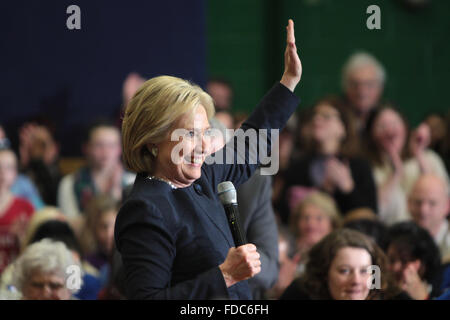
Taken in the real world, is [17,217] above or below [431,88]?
below

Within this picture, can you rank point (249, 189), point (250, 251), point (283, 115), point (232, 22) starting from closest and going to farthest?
point (250, 251) → point (283, 115) → point (249, 189) → point (232, 22)

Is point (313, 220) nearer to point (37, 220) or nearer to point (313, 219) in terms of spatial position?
point (313, 219)

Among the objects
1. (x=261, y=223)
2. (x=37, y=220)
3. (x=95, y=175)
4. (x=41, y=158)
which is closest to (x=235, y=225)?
(x=261, y=223)

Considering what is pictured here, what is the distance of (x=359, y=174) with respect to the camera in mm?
4590

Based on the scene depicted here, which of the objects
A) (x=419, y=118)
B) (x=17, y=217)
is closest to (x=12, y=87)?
(x=17, y=217)

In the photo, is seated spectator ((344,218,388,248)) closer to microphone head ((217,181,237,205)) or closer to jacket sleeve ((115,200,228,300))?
microphone head ((217,181,237,205))

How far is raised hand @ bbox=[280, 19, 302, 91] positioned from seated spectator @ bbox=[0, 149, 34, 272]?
237 cm

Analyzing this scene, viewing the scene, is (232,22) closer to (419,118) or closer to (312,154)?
(419,118)

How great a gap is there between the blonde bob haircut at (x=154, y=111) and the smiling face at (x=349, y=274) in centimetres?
128

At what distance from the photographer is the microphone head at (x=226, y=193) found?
6.23 feet

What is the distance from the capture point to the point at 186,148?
6.11 feet
